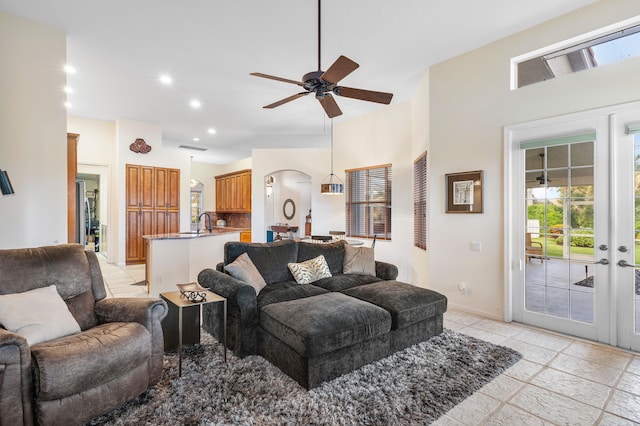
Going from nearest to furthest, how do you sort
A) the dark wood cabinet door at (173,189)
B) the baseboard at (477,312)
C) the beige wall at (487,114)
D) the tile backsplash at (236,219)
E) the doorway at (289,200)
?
the beige wall at (487,114) < the baseboard at (477,312) < the dark wood cabinet door at (173,189) < the tile backsplash at (236,219) < the doorway at (289,200)

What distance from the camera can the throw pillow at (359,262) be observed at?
4031 millimetres

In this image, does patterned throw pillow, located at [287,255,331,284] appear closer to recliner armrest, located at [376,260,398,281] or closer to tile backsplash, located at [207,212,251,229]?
recliner armrest, located at [376,260,398,281]

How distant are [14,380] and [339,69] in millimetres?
2787

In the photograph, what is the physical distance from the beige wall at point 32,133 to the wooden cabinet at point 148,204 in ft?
11.6

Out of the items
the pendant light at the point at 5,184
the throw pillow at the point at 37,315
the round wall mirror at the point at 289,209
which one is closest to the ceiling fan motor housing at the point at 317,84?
the throw pillow at the point at 37,315

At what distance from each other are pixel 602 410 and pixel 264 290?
2730 mm

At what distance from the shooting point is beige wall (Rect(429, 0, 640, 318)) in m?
3.07

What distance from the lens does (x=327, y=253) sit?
408cm

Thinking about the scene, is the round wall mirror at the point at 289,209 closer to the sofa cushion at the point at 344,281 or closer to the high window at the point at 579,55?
the sofa cushion at the point at 344,281

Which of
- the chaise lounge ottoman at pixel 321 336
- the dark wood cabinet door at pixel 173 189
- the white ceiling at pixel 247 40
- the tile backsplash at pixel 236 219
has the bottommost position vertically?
the chaise lounge ottoman at pixel 321 336

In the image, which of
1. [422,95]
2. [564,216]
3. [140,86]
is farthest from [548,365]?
[140,86]

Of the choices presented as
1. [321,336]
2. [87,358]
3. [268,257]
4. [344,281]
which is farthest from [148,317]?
Answer: [344,281]

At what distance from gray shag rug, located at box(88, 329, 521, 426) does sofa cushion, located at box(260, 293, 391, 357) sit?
285mm

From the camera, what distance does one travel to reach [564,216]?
335 centimetres
